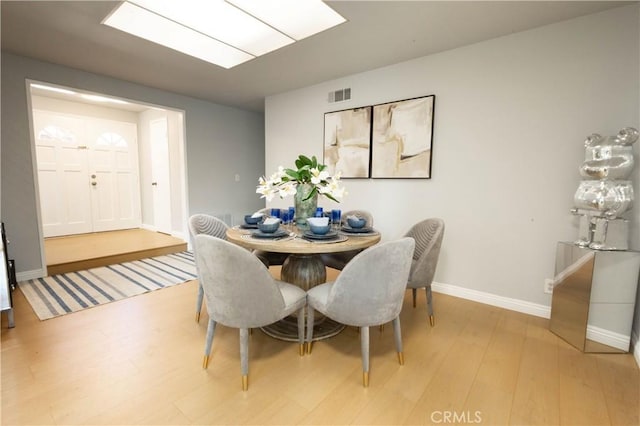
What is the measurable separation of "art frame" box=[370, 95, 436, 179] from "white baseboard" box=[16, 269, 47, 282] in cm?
386

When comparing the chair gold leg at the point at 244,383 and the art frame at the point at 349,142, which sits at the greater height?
the art frame at the point at 349,142

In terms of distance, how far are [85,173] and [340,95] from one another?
469 cm

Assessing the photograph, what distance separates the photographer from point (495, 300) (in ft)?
8.34

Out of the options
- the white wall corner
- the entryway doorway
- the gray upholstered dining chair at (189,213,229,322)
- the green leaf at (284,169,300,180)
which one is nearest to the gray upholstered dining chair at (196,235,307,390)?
the gray upholstered dining chair at (189,213,229,322)

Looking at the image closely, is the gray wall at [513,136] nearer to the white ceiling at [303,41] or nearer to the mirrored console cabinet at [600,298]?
the white ceiling at [303,41]

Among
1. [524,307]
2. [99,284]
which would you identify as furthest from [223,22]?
[524,307]

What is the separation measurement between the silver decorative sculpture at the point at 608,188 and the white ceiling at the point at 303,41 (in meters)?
1.00

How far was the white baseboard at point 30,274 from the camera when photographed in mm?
2970

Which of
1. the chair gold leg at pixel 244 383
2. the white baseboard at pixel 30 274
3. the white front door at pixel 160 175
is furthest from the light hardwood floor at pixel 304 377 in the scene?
the white front door at pixel 160 175

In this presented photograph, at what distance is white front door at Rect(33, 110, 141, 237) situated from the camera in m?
4.50

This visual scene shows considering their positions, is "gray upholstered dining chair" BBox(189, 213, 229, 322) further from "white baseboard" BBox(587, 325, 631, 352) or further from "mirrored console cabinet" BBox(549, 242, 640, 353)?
"white baseboard" BBox(587, 325, 631, 352)

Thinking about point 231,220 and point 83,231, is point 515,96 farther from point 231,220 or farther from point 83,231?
point 83,231

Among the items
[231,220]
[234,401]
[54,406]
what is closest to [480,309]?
[234,401]

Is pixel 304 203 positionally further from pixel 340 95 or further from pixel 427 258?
pixel 340 95
